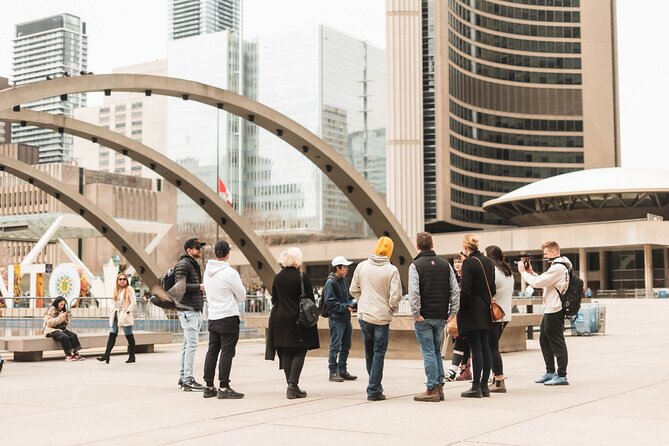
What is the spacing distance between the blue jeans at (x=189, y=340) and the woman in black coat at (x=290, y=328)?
1.26 meters

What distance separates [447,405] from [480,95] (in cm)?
10809

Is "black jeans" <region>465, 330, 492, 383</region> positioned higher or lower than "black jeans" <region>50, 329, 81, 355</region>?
higher

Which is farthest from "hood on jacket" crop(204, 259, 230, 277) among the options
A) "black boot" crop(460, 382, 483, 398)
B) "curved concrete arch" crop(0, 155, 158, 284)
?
"curved concrete arch" crop(0, 155, 158, 284)

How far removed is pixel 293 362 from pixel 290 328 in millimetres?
388

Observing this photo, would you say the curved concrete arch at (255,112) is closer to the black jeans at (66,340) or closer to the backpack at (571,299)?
the black jeans at (66,340)

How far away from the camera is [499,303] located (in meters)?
10.6

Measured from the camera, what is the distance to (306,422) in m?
8.00

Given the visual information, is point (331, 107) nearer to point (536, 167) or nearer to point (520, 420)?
point (536, 167)

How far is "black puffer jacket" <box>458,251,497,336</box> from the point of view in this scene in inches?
396

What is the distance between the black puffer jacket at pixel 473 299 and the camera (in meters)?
10.1

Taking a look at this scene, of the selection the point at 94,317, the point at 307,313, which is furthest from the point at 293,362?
the point at 94,317

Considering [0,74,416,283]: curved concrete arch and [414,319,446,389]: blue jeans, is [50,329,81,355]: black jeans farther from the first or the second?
[414,319,446,389]: blue jeans

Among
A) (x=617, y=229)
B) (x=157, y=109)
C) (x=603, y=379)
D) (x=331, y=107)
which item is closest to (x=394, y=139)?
(x=617, y=229)

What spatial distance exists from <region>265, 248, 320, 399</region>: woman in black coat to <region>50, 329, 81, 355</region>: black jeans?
707 centimetres
